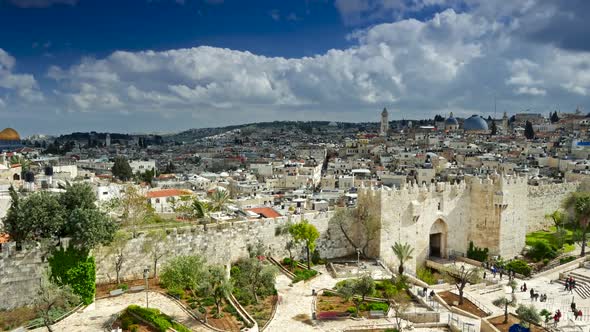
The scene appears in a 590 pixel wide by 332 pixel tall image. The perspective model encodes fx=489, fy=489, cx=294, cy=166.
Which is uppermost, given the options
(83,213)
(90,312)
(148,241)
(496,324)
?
(83,213)

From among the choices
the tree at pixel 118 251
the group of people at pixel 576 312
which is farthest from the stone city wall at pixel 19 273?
the group of people at pixel 576 312

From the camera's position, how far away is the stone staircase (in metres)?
26.8

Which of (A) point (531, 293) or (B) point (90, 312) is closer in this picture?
(B) point (90, 312)

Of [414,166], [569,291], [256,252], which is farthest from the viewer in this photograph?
[414,166]

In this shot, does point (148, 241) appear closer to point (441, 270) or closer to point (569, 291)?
point (441, 270)

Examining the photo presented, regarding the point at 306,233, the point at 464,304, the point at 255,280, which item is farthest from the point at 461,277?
the point at 255,280

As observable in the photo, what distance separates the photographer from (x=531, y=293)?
1014 inches

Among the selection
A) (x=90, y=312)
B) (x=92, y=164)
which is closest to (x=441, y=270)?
(x=90, y=312)

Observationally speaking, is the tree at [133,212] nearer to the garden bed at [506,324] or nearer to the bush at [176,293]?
the bush at [176,293]

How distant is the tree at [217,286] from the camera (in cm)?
1956

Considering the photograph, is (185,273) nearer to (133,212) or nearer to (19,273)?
Result: (19,273)

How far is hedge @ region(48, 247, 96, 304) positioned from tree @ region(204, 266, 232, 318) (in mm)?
4652

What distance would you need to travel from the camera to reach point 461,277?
25719 mm

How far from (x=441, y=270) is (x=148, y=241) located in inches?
683
